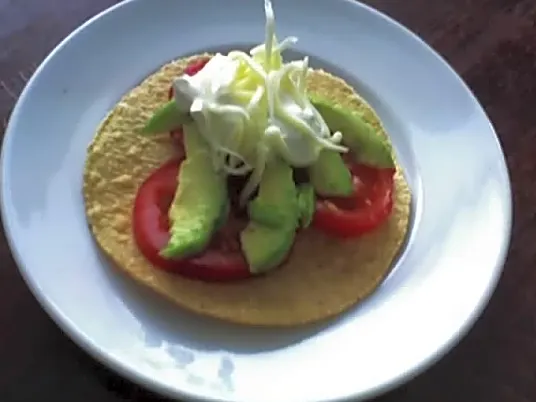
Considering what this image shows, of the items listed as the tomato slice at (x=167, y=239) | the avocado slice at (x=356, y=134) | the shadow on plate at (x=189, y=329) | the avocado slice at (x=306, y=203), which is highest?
the avocado slice at (x=356, y=134)

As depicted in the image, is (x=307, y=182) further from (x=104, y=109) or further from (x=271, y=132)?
(x=104, y=109)

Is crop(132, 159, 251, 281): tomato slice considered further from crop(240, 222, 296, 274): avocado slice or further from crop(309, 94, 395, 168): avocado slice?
crop(309, 94, 395, 168): avocado slice

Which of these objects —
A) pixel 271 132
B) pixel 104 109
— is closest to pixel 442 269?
pixel 271 132

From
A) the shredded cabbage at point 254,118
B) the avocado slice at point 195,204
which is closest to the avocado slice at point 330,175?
the shredded cabbage at point 254,118

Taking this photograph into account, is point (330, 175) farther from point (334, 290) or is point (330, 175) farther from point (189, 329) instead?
point (189, 329)

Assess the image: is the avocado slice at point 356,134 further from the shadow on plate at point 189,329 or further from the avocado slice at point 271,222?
the shadow on plate at point 189,329

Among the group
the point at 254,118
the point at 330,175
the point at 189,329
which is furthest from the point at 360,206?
the point at 189,329

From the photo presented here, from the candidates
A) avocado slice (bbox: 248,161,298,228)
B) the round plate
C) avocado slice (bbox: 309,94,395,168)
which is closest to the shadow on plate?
the round plate
